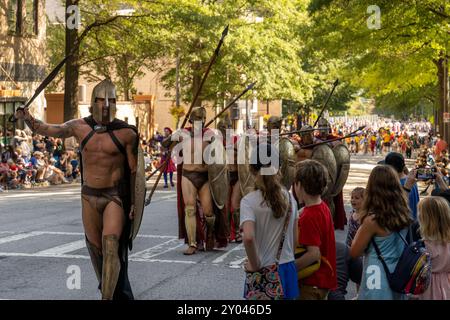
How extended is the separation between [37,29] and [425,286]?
3046 centimetres

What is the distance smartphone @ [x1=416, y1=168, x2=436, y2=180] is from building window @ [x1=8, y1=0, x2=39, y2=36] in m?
26.2

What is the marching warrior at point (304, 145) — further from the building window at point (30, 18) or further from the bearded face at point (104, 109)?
the building window at point (30, 18)

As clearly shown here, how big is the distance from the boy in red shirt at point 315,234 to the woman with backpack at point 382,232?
0.22 meters

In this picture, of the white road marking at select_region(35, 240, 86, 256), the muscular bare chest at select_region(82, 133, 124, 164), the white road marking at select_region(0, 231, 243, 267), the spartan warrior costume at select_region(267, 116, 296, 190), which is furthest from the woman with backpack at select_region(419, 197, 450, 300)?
the white road marking at select_region(35, 240, 86, 256)

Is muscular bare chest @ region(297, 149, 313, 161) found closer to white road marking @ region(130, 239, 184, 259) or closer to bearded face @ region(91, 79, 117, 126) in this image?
white road marking @ region(130, 239, 184, 259)

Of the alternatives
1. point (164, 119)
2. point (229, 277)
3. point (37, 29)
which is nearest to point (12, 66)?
point (37, 29)

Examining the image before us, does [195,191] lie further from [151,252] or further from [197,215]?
[151,252]

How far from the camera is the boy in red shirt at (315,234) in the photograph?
582 centimetres

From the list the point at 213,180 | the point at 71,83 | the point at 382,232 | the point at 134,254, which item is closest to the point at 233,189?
the point at 213,180

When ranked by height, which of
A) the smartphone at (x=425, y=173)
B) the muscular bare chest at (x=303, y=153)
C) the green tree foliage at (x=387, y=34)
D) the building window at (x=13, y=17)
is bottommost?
the smartphone at (x=425, y=173)

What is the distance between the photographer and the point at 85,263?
10898 millimetres

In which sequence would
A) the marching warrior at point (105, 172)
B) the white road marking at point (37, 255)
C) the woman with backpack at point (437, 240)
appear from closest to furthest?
the woman with backpack at point (437, 240), the marching warrior at point (105, 172), the white road marking at point (37, 255)

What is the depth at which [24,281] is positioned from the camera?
31.3 ft

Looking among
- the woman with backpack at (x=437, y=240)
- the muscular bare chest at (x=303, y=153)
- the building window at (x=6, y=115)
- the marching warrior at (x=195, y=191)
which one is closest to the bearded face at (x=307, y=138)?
the muscular bare chest at (x=303, y=153)
